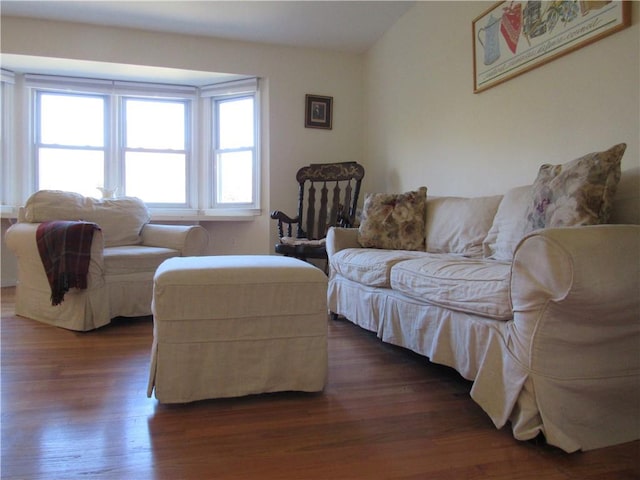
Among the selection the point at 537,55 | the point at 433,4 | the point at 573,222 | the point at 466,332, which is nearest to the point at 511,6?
the point at 537,55

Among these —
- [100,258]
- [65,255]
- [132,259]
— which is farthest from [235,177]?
[65,255]

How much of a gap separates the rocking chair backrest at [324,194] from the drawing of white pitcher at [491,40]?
1472 mm

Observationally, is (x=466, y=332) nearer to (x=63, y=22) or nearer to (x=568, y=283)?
(x=568, y=283)

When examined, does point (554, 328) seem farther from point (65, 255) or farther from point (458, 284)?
point (65, 255)

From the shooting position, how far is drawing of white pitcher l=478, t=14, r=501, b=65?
245 centimetres

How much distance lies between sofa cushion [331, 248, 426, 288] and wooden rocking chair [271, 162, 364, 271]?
1.07 metres

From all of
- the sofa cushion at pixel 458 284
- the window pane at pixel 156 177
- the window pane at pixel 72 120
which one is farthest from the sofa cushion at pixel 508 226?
the window pane at pixel 72 120

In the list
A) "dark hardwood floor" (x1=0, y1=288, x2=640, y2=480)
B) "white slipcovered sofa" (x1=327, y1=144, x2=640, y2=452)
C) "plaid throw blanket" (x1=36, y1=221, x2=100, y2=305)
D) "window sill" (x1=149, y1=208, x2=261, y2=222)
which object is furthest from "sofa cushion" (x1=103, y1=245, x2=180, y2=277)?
"white slipcovered sofa" (x1=327, y1=144, x2=640, y2=452)

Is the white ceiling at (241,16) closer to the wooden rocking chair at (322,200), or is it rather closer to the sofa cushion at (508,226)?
the wooden rocking chair at (322,200)

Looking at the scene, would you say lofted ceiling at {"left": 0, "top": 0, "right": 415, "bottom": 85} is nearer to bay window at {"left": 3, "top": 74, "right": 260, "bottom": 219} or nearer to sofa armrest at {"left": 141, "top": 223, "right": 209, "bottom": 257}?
bay window at {"left": 3, "top": 74, "right": 260, "bottom": 219}

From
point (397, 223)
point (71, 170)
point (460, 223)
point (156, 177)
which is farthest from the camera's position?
point (156, 177)

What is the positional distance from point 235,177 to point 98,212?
158 cm

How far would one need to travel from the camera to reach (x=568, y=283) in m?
1.09

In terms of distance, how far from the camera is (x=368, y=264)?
2.20 metres
